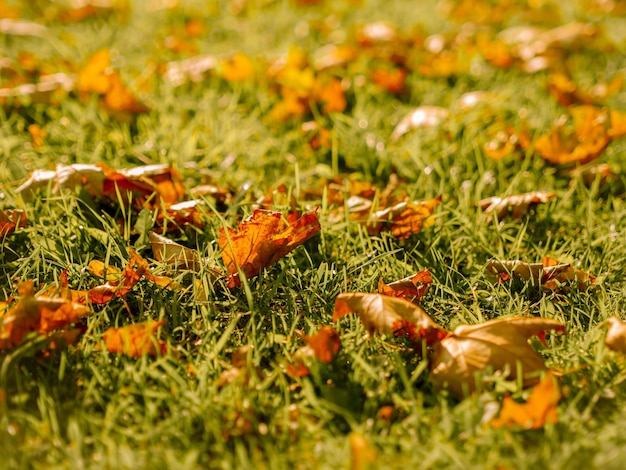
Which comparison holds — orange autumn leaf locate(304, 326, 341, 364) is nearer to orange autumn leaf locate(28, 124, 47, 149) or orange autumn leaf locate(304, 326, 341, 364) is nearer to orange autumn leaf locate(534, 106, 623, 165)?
orange autumn leaf locate(534, 106, 623, 165)

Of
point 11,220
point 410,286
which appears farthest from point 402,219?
point 11,220

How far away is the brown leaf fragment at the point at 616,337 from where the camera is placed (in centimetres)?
126

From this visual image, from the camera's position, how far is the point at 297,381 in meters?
1.24

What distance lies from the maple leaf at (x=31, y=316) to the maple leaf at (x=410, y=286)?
645 millimetres

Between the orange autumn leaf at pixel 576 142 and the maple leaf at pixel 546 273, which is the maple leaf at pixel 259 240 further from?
the orange autumn leaf at pixel 576 142

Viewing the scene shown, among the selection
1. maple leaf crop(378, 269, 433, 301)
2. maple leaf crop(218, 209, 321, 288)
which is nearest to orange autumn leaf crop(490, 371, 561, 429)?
maple leaf crop(378, 269, 433, 301)

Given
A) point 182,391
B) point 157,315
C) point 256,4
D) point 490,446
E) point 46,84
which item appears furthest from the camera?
point 256,4

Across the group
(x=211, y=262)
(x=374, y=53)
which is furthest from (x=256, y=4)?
(x=211, y=262)

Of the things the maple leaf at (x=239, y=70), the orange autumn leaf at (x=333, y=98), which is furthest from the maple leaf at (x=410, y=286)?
the maple leaf at (x=239, y=70)

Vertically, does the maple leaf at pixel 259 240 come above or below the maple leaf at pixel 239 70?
below

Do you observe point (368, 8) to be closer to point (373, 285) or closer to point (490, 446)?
point (373, 285)

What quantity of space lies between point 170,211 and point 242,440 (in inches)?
30.4

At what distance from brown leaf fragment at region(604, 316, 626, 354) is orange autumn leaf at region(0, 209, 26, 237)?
1363 mm

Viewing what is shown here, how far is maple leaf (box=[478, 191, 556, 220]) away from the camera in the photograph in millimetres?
1812
